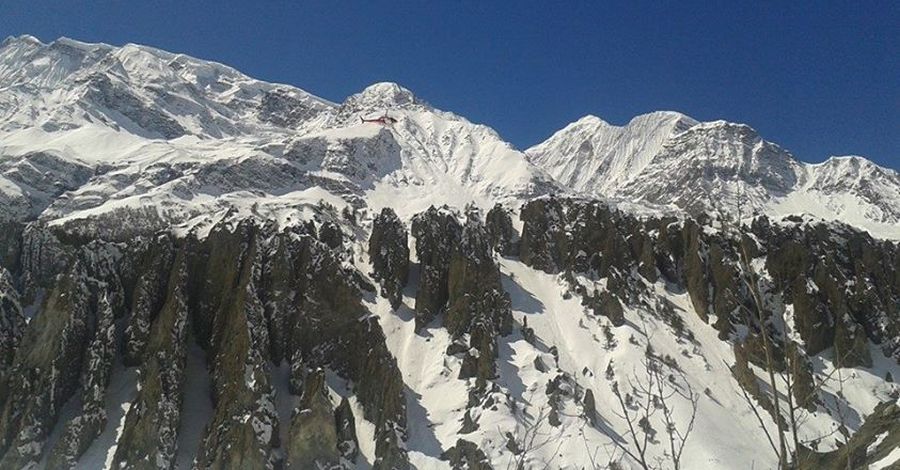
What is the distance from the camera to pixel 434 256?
80688 mm

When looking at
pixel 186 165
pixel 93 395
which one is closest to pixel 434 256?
pixel 93 395

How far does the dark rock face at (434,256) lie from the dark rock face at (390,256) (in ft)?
8.94

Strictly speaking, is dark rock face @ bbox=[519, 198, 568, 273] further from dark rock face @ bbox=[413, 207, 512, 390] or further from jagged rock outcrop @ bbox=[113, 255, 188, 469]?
jagged rock outcrop @ bbox=[113, 255, 188, 469]

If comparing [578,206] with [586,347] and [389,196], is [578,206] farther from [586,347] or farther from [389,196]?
[389,196]

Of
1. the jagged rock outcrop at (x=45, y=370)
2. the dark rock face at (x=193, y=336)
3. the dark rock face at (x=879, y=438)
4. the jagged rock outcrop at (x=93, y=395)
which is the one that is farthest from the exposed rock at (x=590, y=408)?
the jagged rock outcrop at (x=45, y=370)

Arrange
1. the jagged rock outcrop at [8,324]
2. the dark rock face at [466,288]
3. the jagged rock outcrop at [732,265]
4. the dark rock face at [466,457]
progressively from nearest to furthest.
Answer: the dark rock face at [466,457] → the jagged rock outcrop at [8,324] → the dark rock face at [466,288] → the jagged rock outcrop at [732,265]

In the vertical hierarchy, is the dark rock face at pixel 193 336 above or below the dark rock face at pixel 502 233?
below

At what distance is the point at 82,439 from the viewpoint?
52.9 metres

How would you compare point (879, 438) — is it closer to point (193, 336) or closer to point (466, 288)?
point (466, 288)

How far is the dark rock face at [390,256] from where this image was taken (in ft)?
262

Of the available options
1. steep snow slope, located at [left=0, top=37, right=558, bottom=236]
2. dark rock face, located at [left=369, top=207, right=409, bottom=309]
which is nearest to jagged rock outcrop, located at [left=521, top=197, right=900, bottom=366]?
dark rock face, located at [left=369, top=207, right=409, bottom=309]

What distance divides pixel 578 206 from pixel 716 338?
32.3 meters

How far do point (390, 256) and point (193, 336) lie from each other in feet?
91.5

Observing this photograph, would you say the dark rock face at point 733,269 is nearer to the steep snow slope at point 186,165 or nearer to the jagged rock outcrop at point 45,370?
the steep snow slope at point 186,165
